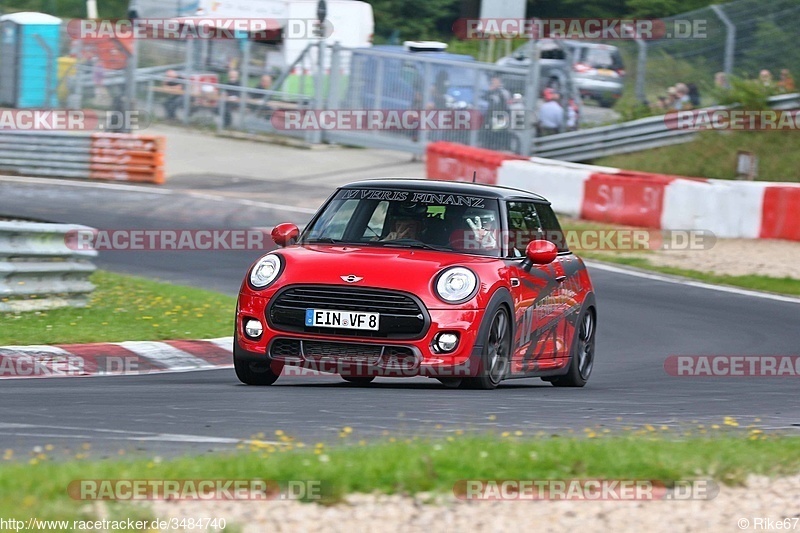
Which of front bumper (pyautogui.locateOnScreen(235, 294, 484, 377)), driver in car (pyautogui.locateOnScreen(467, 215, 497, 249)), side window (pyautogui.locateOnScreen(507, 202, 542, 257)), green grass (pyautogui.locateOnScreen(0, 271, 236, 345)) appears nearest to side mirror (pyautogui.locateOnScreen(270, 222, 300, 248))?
front bumper (pyautogui.locateOnScreen(235, 294, 484, 377))

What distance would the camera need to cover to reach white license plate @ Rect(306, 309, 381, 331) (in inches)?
333

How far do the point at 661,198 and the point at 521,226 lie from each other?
11.2 metres

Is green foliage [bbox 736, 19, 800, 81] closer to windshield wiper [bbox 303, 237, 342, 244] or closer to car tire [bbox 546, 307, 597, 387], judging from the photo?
car tire [bbox 546, 307, 597, 387]

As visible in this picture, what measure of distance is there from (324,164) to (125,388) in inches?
821

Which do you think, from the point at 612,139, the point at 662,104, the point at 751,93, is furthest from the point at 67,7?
the point at 751,93

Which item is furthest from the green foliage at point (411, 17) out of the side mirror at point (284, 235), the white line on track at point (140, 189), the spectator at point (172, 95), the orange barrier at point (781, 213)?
the side mirror at point (284, 235)

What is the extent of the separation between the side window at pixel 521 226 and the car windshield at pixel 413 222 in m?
0.19

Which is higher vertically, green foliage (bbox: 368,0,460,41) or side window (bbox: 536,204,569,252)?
green foliage (bbox: 368,0,460,41)

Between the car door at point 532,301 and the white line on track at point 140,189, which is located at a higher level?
the car door at point 532,301

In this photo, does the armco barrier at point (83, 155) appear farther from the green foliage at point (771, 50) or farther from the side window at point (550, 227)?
the side window at point (550, 227)

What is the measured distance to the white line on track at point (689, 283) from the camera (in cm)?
1653

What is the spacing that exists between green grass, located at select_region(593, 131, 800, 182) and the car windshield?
15.4 m

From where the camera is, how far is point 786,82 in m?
25.2

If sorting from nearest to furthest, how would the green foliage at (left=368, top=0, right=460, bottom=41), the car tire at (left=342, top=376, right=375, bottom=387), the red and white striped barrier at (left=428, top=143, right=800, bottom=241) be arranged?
the car tire at (left=342, top=376, right=375, bottom=387) < the red and white striped barrier at (left=428, top=143, right=800, bottom=241) < the green foliage at (left=368, top=0, right=460, bottom=41)
